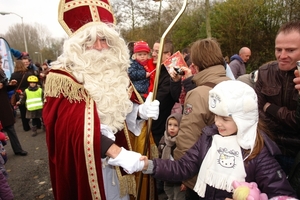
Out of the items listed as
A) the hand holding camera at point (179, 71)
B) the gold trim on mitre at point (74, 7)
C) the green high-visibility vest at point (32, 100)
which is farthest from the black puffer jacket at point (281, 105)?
the green high-visibility vest at point (32, 100)

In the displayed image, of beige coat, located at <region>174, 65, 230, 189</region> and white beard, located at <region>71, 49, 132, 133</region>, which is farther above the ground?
white beard, located at <region>71, 49, 132, 133</region>

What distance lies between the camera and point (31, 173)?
14.0ft

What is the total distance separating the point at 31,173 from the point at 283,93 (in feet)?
13.8

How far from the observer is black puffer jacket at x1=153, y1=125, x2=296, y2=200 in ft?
4.70

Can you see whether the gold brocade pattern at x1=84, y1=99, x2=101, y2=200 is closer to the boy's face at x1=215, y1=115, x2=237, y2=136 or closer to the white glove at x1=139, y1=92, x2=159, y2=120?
the white glove at x1=139, y1=92, x2=159, y2=120

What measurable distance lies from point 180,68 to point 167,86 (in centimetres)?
68

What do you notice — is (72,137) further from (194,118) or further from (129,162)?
(194,118)

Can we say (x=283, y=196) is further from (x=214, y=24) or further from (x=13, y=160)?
(x=214, y=24)

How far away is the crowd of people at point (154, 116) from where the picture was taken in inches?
58.7

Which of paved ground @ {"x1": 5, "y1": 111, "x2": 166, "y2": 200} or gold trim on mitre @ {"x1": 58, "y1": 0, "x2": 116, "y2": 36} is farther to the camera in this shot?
paved ground @ {"x1": 5, "y1": 111, "x2": 166, "y2": 200}

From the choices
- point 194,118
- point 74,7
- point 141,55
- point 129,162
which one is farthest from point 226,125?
point 141,55

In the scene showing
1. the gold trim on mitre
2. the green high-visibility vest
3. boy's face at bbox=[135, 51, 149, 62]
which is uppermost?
the gold trim on mitre

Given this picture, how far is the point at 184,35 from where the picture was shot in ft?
46.2

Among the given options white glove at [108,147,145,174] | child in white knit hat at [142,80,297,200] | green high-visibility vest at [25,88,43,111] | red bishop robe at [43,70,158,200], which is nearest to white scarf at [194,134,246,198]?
child in white knit hat at [142,80,297,200]
